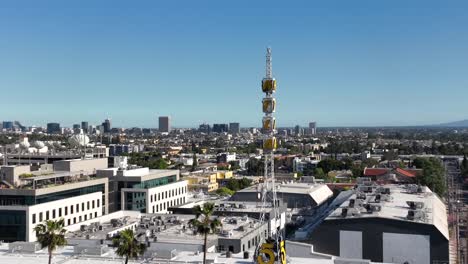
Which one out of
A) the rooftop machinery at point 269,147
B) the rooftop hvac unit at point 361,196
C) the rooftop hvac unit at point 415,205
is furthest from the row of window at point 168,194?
the rooftop machinery at point 269,147

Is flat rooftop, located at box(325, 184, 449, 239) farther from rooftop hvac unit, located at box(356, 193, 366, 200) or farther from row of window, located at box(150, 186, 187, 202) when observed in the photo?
row of window, located at box(150, 186, 187, 202)

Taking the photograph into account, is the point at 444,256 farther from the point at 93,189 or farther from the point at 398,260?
the point at 93,189

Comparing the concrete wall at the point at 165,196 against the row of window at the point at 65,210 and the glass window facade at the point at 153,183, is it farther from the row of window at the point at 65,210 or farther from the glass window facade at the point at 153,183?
the row of window at the point at 65,210

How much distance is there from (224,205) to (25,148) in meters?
54.5

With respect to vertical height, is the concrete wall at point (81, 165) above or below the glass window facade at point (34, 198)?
above

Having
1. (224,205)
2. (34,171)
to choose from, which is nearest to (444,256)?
(224,205)

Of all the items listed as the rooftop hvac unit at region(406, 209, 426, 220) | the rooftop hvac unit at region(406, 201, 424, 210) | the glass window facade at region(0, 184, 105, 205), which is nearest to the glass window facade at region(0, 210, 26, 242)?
the glass window facade at region(0, 184, 105, 205)

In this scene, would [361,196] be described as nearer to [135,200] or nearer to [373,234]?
[373,234]

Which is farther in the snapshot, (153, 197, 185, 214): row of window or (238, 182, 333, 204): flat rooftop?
(238, 182, 333, 204): flat rooftop

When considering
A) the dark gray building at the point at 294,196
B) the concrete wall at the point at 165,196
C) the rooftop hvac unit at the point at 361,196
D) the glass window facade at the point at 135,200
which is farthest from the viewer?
the dark gray building at the point at 294,196

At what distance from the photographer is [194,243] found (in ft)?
163

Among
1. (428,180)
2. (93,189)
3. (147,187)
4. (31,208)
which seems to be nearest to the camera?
(31,208)

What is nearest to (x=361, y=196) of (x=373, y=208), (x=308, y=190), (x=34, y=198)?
(x=373, y=208)

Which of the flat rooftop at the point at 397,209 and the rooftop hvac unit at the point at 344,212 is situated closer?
the flat rooftop at the point at 397,209
